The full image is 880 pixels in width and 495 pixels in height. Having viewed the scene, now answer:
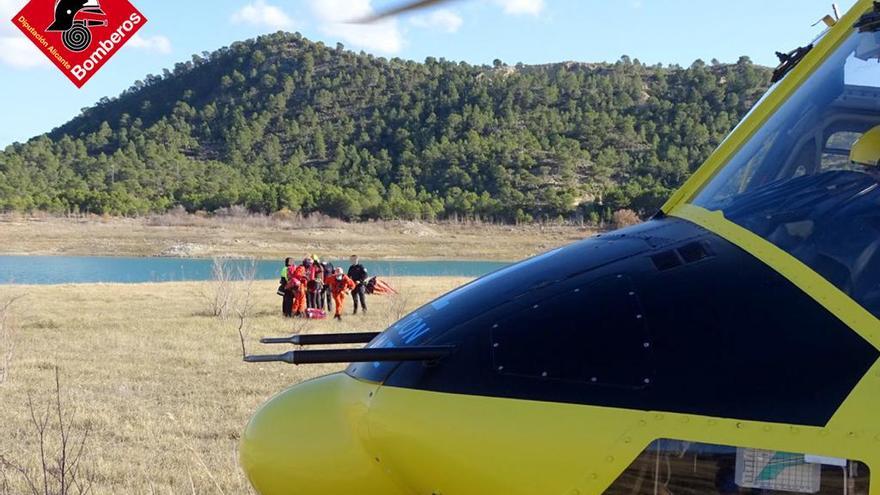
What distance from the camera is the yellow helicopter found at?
2141mm

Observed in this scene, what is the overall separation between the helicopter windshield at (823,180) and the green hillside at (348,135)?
97.6 feet

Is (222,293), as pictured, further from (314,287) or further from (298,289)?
(314,287)

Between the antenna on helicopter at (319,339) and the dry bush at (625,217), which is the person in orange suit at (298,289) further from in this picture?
the antenna on helicopter at (319,339)

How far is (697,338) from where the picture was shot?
7.52 ft

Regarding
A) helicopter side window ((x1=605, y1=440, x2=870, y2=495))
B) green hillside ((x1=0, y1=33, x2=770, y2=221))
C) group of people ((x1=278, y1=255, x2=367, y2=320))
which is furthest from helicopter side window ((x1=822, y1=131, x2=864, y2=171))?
green hillside ((x1=0, y1=33, x2=770, y2=221))

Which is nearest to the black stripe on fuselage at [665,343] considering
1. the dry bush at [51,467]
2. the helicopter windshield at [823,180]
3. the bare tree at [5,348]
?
the helicopter windshield at [823,180]

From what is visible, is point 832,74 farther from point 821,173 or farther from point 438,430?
point 438,430

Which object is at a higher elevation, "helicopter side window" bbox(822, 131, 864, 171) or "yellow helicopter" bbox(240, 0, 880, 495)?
"helicopter side window" bbox(822, 131, 864, 171)

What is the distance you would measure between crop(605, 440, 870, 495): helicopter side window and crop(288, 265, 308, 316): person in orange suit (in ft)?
58.7

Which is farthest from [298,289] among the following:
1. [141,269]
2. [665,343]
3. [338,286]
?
[141,269]

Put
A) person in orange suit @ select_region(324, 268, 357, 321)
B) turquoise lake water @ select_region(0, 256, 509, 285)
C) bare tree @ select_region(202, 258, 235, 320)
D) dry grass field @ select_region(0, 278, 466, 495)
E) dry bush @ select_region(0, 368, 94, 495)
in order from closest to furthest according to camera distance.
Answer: dry bush @ select_region(0, 368, 94, 495), dry grass field @ select_region(0, 278, 466, 495), bare tree @ select_region(202, 258, 235, 320), person in orange suit @ select_region(324, 268, 357, 321), turquoise lake water @ select_region(0, 256, 509, 285)

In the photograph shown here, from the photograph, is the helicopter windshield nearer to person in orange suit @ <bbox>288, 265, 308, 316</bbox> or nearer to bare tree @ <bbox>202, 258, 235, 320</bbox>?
bare tree @ <bbox>202, 258, 235, 320</bbox>

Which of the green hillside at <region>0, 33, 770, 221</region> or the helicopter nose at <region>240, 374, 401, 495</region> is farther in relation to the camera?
the green hillside at <region>0, 33, 770, 221</region>

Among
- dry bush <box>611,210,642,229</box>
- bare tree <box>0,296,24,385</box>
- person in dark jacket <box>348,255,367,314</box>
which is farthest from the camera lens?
person in dark jacket <box>348,255,367,314</box>
